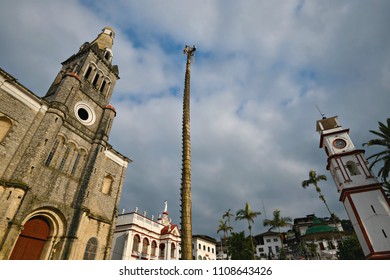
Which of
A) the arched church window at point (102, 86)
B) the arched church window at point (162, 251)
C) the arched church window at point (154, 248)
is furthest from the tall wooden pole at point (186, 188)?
the arched church window at point (162, 251)

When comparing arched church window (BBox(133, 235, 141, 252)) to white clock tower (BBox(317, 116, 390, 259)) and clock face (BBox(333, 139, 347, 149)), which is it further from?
clock face (BBox(333, 139, 347, 149))

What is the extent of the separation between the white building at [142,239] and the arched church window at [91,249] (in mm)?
9136

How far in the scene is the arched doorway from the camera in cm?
1462

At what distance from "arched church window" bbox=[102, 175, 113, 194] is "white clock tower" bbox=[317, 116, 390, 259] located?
24228 mm

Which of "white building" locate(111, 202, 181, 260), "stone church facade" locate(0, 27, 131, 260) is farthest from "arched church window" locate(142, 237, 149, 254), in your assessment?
"stone church facade" locate(0, 27, 131, 260)

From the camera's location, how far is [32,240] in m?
15.5

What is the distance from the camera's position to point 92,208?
794 inches

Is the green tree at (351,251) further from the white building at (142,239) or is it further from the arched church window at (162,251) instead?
the arched church window at (162,251)

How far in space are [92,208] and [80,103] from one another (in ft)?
35.3

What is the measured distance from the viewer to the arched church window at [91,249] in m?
18.3

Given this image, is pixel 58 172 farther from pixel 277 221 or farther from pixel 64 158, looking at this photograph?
pixel 277 221
